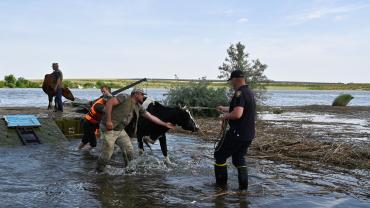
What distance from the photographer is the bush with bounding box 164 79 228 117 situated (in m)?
22.1

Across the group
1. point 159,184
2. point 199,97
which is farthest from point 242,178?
point 199,97

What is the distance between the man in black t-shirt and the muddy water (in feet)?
1.90

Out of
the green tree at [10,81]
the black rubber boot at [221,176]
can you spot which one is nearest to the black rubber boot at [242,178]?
the black rubber boot at [221,176]

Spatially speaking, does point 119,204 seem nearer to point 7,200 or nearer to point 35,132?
point 7,200

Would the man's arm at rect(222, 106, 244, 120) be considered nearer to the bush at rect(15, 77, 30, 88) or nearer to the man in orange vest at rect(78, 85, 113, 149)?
the man in orange vest at rect(78, 85, 113, 149)

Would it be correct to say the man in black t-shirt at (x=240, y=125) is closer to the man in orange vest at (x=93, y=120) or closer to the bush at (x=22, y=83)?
the man in orange vest at (x=93, y=120)

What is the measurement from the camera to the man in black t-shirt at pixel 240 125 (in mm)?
7848

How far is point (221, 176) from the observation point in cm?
844

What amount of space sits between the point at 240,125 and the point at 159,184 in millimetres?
1927

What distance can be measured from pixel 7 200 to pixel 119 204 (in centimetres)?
172

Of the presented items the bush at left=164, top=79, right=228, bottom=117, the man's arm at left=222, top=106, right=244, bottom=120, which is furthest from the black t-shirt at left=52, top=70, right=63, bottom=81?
the man's arm at left=222, top=106, right=244, bottom=120

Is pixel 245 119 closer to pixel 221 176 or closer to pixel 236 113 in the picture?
pixel 236 113

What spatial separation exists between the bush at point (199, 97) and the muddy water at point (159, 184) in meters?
10.5

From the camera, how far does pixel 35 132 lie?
13.7m
